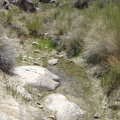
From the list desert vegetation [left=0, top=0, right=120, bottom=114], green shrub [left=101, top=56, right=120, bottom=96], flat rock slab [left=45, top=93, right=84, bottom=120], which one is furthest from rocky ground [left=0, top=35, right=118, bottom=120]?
desert vegetation [left=0, top=0, right=120, bottom=114]

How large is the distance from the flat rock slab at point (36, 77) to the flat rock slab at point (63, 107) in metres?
0.43

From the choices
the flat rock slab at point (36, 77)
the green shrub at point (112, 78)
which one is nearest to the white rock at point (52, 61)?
the flat rock slab at point (36, 77)

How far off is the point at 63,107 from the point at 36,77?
43.8 inches

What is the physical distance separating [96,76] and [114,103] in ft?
3.83

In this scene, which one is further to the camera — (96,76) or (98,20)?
(98,20)

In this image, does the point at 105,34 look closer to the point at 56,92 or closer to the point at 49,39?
the point at 56,92

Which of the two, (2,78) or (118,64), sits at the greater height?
(118,64)

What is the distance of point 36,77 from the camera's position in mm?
5223

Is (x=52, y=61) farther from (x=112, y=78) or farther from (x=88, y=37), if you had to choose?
(x=112, y=78)

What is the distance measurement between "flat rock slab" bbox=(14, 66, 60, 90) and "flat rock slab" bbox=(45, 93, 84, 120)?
0.43 metres

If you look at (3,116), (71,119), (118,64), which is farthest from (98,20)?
(3,116)

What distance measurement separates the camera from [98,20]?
661 centimetres

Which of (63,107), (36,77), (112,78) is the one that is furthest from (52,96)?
(112,78)

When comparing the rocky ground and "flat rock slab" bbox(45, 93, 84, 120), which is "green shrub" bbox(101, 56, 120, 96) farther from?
"flat rock slab" bbox(45, 93, 84, 120)
